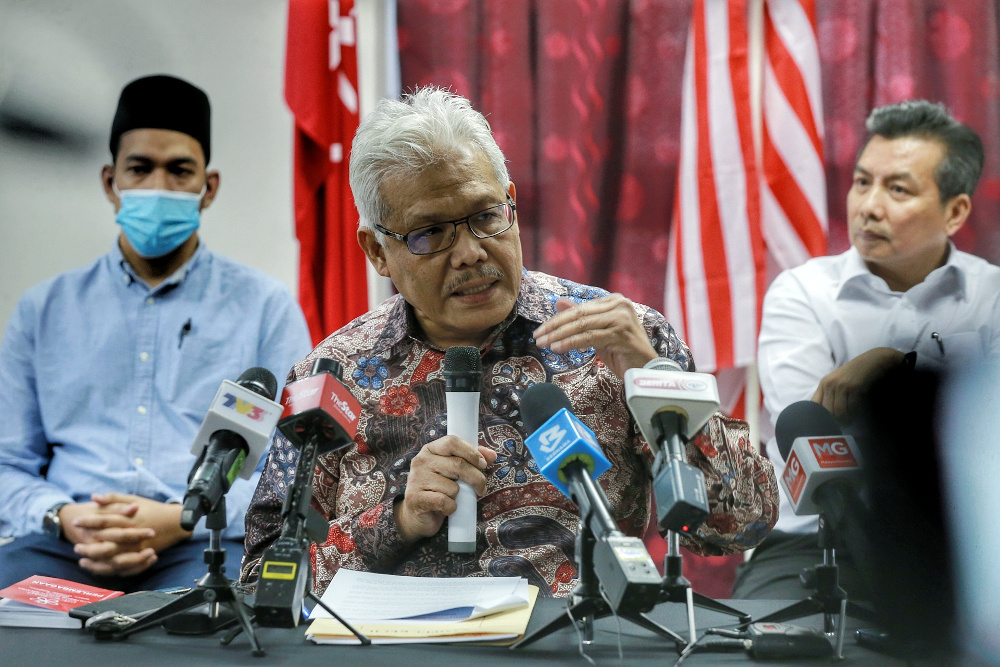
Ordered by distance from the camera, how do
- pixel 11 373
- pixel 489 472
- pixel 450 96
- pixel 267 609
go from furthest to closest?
pixel 11 373 < pixel 450 96 < pixel 489 472 < pixel 267 609

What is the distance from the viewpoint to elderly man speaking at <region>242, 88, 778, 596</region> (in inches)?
59.8

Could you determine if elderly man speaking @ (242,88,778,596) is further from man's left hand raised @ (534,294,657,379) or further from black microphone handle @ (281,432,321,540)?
black microphone handle @ (281,432,321,540)

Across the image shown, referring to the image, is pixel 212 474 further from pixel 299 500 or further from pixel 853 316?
pixel 853 316

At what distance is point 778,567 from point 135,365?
1.95m

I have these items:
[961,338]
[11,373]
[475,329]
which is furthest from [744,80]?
[11,373]

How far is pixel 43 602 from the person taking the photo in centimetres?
121

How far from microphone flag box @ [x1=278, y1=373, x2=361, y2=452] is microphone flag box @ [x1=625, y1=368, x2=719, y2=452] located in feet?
1.19

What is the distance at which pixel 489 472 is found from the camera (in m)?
1.60

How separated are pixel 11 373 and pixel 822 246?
266 centimetres

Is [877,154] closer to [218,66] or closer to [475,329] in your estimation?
[475,329]

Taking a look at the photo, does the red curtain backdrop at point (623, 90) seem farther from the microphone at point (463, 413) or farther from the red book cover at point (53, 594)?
the red book cover at point (53, 594)

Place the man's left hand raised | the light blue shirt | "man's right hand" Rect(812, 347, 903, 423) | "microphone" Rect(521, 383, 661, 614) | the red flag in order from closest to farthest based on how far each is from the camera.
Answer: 1. "microphone" Rect(521, 383, 661, 614)
2. the man's left hand raised
3. "man's right hand" Rect(812, 347, 903, 423)
4. the light blue shirt
5. the red flag

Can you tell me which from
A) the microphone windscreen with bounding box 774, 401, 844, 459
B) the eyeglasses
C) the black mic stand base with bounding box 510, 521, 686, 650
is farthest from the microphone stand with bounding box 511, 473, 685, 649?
the eyeglasses

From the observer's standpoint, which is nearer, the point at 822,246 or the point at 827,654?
the point at 827,654
